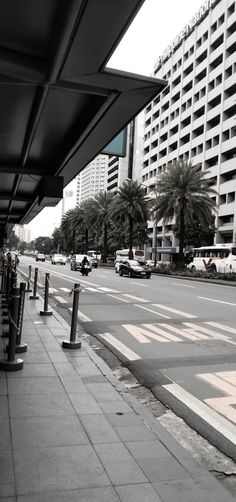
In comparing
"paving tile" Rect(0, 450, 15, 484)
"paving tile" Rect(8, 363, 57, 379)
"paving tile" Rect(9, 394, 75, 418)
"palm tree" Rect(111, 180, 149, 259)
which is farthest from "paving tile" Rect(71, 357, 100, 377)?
"palm tree" Rect(111, 180, 149, 259)

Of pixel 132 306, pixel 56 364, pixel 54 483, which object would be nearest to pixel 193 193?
pixel 132 306

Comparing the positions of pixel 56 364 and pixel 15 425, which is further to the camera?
pixel 56 364

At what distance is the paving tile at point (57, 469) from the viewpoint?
11.1ft

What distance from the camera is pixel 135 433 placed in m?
4.50

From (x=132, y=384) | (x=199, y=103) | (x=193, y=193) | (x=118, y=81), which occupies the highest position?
(x=199, y=103)

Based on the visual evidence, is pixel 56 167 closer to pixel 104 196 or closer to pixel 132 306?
pixel 132 306

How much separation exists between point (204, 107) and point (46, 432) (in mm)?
79118

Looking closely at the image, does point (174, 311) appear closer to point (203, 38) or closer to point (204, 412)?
point (204, 412)

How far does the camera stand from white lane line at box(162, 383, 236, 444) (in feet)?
16.0

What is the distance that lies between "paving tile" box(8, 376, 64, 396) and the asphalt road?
127 cm

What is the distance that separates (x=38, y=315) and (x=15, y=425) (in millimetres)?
7242

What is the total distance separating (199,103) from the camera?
79.6m

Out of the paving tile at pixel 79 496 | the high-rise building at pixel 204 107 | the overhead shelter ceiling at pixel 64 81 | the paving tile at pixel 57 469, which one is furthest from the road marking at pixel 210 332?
the high-rise building at pixel 204 107

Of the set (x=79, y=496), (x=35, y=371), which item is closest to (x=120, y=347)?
(x=35, y=371)
